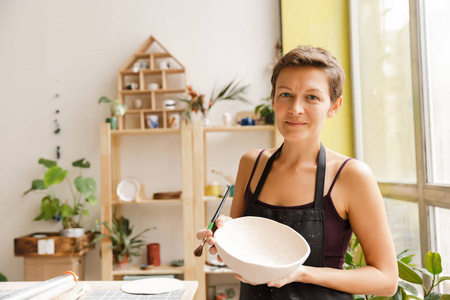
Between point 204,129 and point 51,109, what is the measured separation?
1.41 metres

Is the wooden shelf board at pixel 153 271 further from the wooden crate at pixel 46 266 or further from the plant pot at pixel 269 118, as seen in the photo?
the plant pot at pixel 269 118

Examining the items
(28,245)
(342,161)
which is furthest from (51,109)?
(342,161)

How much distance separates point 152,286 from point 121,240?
1.90 m

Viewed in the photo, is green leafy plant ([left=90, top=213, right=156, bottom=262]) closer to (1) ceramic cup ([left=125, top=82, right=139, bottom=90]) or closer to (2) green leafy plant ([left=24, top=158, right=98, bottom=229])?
(2) green leafy plant ([left=24, top=158, right=98, bottom=229])

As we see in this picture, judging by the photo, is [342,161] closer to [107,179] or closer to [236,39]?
[107,179]

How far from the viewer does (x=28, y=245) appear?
10.4 feet

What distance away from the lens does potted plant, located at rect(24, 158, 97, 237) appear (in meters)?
3.10

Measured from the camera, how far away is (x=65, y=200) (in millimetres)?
3510

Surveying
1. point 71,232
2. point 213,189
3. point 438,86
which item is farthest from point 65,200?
point 438,86

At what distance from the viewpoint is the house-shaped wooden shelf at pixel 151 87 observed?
334 cm

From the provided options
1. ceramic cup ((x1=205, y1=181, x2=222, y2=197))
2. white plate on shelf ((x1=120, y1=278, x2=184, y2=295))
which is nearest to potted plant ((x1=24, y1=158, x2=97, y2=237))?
ceramic cup ((x1=205, y1=181, x2=222, y2=197))

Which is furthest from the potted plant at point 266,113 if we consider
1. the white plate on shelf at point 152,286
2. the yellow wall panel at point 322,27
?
the white plate on shelf at point 152,286

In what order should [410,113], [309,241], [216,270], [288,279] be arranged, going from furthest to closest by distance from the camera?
[216,270], [410,113], [309,241], [288,279]

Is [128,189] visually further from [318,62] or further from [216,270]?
[318,62]
